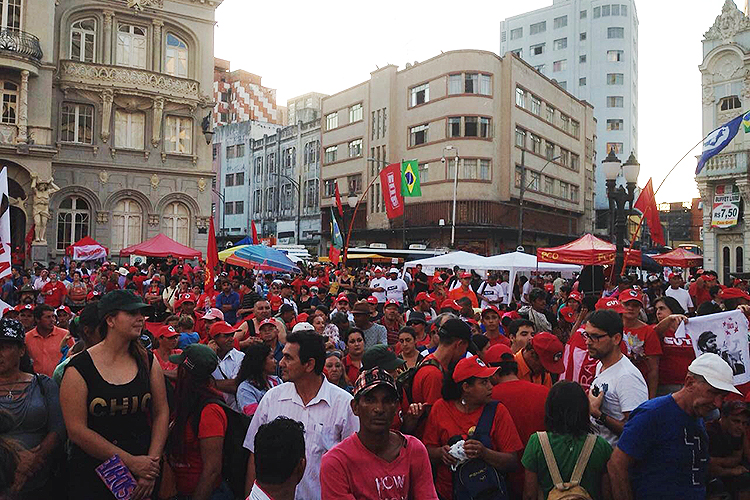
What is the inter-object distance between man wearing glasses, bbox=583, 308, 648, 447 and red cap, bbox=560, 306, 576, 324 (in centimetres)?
576

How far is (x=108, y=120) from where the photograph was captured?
31.0 meters

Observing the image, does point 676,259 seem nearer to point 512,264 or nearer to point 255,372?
point 512,264

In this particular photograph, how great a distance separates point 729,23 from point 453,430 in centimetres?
3606

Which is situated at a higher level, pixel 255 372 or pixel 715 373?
pixel 715 373

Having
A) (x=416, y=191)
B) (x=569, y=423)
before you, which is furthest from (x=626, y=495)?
(x=416, y=191)

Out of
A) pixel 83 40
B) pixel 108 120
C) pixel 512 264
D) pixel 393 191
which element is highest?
pixel 83 40

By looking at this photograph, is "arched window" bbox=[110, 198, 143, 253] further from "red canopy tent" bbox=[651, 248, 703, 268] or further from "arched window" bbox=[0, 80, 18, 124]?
"red canopy tent" bbox=[651, 248, 703, 268]

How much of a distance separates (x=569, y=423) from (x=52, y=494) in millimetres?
3053

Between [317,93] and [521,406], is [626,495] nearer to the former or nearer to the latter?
[521,406]

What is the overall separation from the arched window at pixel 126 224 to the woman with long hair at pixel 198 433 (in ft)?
98.6

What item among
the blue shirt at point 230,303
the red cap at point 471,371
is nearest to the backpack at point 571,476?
the red cap at point 471,371

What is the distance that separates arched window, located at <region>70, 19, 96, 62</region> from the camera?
101 ft

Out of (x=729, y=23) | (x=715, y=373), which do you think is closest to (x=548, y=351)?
(x=715, y=373)

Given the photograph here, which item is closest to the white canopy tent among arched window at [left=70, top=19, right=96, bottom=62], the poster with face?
the poster with face
